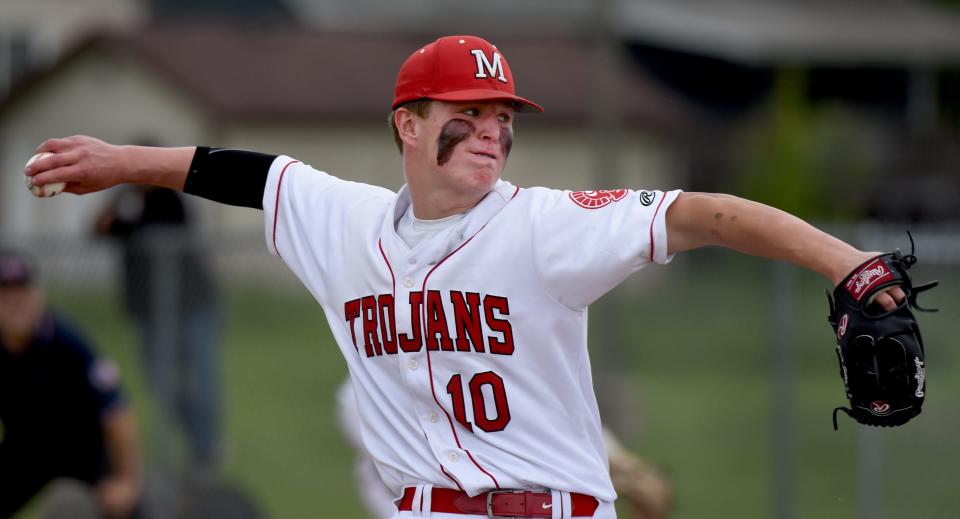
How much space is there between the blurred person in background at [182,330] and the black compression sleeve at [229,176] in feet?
12.0

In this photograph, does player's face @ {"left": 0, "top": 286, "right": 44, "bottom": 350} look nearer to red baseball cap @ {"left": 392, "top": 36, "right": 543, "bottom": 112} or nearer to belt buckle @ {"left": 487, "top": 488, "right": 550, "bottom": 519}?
red baseball cap @ {"left": 392, "top": 36, "right": 543, "bottom": 112}

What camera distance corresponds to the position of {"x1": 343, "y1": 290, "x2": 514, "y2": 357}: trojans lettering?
341 centimetres

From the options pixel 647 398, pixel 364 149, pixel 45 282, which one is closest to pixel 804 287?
pixel 647 398

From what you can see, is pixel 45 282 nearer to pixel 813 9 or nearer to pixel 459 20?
pixel 459 20

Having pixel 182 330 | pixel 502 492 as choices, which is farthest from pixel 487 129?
pixel 182 330

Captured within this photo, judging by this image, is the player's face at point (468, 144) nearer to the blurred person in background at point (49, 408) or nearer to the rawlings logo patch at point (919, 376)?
the rawlings logo patch at point (919, 376)

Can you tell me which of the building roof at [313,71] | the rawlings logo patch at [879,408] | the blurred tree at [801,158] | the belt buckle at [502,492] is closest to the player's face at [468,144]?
the belt buckle at [502,492]

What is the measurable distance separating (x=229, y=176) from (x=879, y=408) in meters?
1.80

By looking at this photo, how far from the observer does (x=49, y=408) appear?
6.78 meters

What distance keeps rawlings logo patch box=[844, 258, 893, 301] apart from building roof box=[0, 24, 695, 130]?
19351 mm

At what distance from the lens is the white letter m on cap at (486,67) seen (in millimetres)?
3504

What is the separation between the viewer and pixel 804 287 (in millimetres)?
9805

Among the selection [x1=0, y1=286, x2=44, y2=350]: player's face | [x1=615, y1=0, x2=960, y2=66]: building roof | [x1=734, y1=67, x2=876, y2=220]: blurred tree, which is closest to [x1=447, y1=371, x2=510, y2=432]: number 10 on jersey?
[x1=0, y1=286, x2=44, y2=350]: player's face

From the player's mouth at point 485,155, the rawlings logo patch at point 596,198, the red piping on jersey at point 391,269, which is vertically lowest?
the red piping on jersey at point 391,269
